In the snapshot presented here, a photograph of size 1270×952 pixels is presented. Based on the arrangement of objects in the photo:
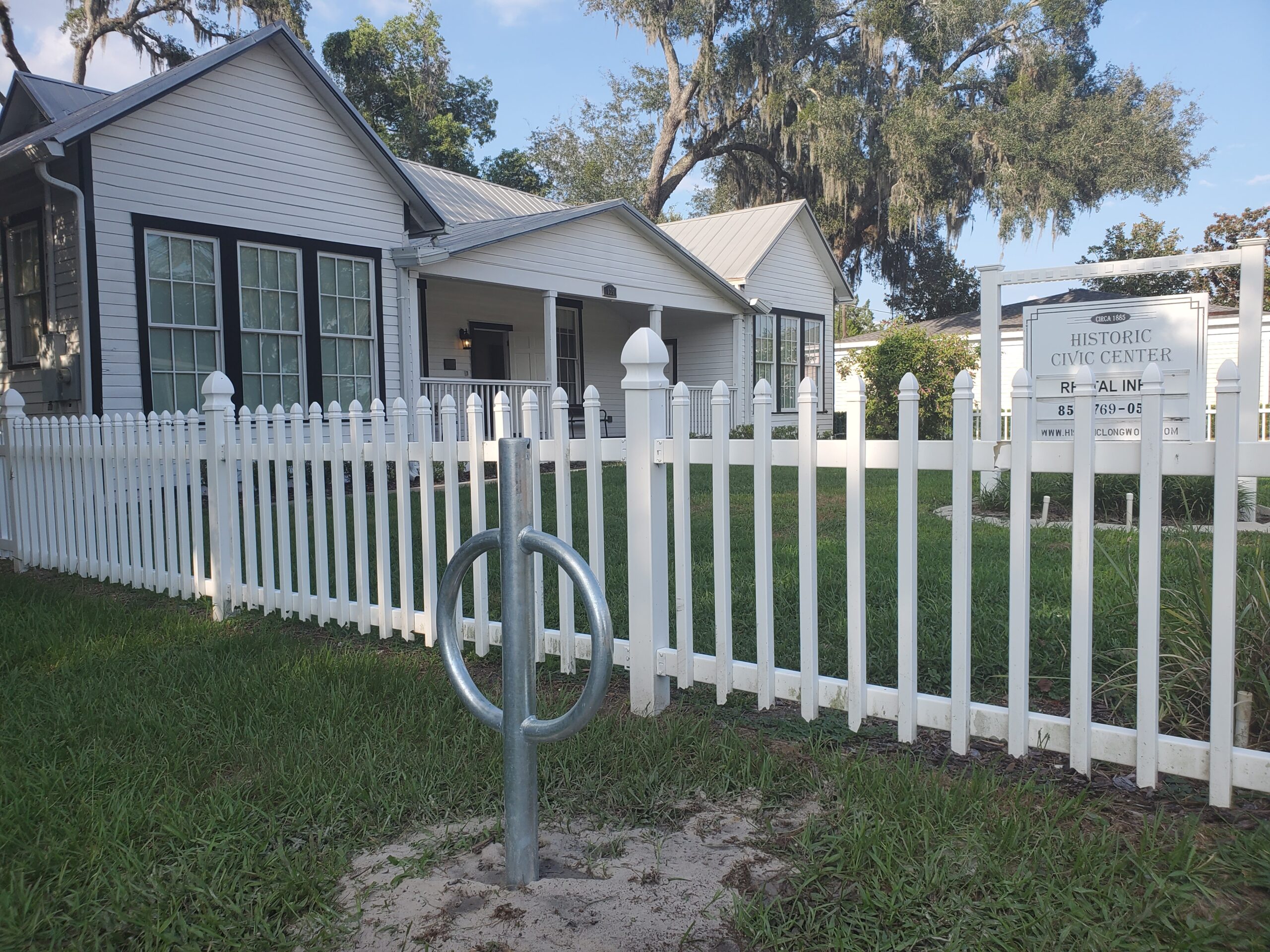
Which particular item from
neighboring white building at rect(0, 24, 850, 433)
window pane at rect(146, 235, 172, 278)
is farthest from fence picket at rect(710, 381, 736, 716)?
window pane at rect(146, 235, 172, 278)

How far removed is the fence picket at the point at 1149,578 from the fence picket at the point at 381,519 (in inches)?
120

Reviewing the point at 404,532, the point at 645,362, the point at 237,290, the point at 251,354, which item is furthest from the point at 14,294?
the point at 645,362

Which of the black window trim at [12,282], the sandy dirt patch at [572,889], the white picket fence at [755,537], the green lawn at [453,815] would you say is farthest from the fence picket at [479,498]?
the black window trim at [12,282]

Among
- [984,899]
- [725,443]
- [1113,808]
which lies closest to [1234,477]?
[1113,808]

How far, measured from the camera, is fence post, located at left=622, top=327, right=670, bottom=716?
3.25 meters

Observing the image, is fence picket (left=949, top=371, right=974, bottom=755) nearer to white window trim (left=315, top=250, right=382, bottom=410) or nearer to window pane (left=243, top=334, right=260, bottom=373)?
window pane (left=243, top=334, right=260, bottom=373)

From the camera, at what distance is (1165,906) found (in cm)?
198

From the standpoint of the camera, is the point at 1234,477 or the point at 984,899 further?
the point at 1234,477

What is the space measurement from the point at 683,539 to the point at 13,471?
596 centimetres

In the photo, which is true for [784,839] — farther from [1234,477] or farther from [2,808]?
[2,808]

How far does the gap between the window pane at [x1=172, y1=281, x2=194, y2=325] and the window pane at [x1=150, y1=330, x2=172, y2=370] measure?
186mm

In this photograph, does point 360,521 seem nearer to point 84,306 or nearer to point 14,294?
point 84,306

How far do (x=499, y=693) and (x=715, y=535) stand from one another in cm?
120

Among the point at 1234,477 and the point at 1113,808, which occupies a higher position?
the point at 1234,477
